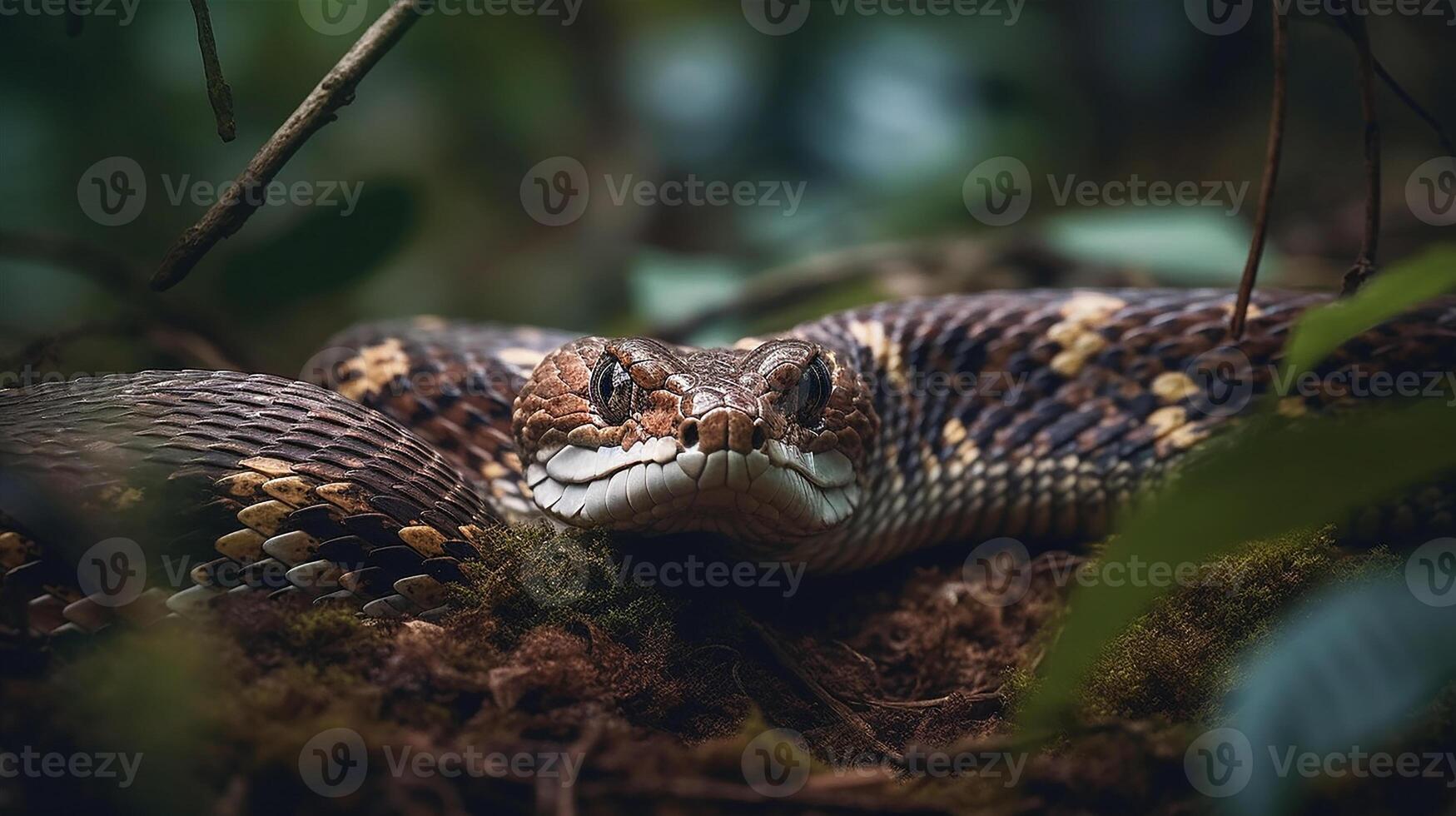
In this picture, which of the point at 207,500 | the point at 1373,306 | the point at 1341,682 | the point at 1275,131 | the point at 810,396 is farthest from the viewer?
the point at 810,396

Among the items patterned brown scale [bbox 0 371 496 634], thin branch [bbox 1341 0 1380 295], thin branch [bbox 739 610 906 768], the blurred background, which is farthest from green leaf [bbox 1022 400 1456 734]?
the blurred background

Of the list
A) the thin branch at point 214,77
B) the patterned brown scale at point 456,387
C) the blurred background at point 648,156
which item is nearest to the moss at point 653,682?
the patterned brown scale at point 456,387

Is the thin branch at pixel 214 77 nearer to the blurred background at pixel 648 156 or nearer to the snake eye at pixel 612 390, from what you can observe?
the snake eye at pixel 612 390

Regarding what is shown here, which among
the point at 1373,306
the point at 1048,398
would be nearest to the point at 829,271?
the point at 1048,398

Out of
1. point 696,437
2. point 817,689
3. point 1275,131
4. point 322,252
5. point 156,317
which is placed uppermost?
point 1275,131

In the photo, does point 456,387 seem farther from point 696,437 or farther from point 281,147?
point 696,437

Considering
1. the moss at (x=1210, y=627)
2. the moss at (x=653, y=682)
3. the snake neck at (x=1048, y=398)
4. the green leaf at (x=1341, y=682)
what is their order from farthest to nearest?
the snake neck at (x=1048, y=398)
the moss at (x=1210, y=627)
the moss at (x=653, y=682)
the green leaf at (x=1341, y=682)

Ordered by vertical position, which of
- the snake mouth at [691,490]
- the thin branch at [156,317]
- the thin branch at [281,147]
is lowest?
the snake mouth at [691,490]

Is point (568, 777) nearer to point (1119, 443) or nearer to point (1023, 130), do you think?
point (1119, 443)
